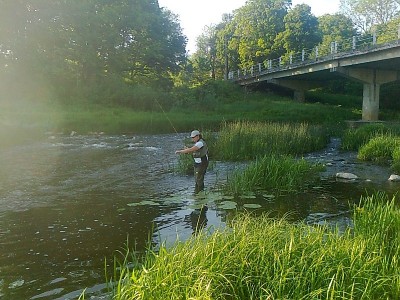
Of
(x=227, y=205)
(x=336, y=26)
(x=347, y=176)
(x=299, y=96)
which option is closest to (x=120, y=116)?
(x=347, y=176)

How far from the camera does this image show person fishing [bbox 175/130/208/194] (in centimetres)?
1055

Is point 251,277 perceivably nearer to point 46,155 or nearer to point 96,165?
point 96,165

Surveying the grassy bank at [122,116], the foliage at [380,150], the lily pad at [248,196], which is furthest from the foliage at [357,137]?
the lily pad at [248,196]

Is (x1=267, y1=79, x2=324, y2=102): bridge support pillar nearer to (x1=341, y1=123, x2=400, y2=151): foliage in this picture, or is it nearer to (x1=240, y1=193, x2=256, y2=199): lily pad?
(x1=341, y1=123, x2=400, y2=151): foliage

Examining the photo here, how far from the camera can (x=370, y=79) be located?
36.7m

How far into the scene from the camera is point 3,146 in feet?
70.0

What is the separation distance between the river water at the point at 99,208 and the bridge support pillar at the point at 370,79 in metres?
20.1

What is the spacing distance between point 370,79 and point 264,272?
36.1m

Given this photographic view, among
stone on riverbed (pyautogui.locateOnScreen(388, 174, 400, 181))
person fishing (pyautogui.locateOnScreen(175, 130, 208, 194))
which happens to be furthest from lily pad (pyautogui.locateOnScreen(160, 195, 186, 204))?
stone on riverbed (pyautogui.locateOnScreen(388, 174, 400, 181))

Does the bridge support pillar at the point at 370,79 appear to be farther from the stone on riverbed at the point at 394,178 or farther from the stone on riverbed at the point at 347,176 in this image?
the stone on riverbed at the point at 394,178

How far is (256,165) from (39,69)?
31195 millimetres

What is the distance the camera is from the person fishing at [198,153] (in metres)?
10.6

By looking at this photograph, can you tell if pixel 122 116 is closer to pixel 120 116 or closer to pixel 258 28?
pixel 120 116

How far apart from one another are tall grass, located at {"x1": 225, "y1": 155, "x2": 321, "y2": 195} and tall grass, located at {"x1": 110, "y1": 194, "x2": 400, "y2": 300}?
6.04m
